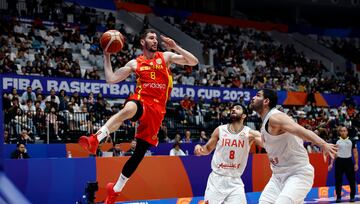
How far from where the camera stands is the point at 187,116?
17.8 metres

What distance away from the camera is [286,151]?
6449 mm

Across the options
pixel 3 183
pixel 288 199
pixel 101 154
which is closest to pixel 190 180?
pixel 101 154

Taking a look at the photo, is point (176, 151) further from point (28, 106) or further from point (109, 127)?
point (109, 127)

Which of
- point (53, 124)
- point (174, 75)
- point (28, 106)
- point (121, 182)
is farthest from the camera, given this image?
point (174, 75)

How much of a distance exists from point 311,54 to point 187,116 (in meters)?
20.1

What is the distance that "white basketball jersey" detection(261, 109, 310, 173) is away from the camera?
6395 millimetres

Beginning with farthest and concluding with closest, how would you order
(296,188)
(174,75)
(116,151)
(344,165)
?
(174,75)
(344,165)
(116,151)
(296,188)

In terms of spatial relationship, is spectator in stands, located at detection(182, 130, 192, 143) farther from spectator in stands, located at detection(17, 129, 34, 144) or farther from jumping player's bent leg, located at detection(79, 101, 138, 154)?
jumping player's bent leg, located at detection(79, 101, 138, 154)

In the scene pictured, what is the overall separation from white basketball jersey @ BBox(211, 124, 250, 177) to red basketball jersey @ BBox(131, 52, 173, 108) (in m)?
1.25

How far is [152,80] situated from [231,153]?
1.67 metres

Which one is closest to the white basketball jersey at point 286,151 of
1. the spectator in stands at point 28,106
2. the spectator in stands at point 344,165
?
the spectator in stands at point 344,165

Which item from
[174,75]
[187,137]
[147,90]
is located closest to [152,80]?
[147,90]

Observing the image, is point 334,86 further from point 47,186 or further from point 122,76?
point 122,76

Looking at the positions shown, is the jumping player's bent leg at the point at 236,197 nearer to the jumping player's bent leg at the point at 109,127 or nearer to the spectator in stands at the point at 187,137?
the jumping player's bent leg at the point at 109,127
